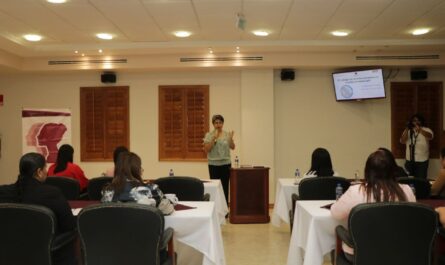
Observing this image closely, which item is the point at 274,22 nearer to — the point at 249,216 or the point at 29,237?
the point at 249,216

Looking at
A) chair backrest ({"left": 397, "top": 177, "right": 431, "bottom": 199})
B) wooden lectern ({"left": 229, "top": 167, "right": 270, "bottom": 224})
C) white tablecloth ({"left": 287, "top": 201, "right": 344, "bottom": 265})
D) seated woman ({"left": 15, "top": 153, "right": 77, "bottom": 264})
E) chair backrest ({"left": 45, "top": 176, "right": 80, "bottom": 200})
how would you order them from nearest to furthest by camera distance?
seated woman ({"left": 15, "top": 153, "right": 77, "bottom": 264})
white tablecloth ({"left": 287, "top": 201, "right": 344, "bottom": 265})
chair backrest ({"left": 397, "top": 177, "right": 431, "bottom": 199})
chair backrest ({"left": 45, "top": 176, "right": 80, "bottom": 200})
wooden lectern ({"left": 229, "top": 167, "right": 270, "bottom": 224})

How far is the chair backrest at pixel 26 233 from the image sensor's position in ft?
8.32

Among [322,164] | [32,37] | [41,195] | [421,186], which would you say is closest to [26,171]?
[41,195]

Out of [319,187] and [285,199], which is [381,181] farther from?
[285,199]

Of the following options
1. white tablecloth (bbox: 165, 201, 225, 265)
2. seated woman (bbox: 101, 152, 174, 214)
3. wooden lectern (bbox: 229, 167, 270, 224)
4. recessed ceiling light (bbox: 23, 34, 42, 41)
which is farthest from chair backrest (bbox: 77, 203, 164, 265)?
recessed ceiling light (bbox: 23, 34, 42, 41)

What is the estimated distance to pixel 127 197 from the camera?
2898 millimetres

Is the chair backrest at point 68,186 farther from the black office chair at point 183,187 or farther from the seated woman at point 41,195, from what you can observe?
the seated woman at point 41,195

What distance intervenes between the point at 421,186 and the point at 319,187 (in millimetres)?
972

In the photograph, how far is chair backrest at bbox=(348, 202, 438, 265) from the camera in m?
2.46

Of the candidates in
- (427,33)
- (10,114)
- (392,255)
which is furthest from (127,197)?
(10,114)

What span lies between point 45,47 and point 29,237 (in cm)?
498

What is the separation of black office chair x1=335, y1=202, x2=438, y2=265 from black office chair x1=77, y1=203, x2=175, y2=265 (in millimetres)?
1188

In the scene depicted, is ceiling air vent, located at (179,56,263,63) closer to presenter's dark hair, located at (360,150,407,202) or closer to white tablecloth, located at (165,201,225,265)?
white tablecloth, located at (165,201,225,265)

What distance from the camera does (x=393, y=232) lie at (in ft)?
8.20
